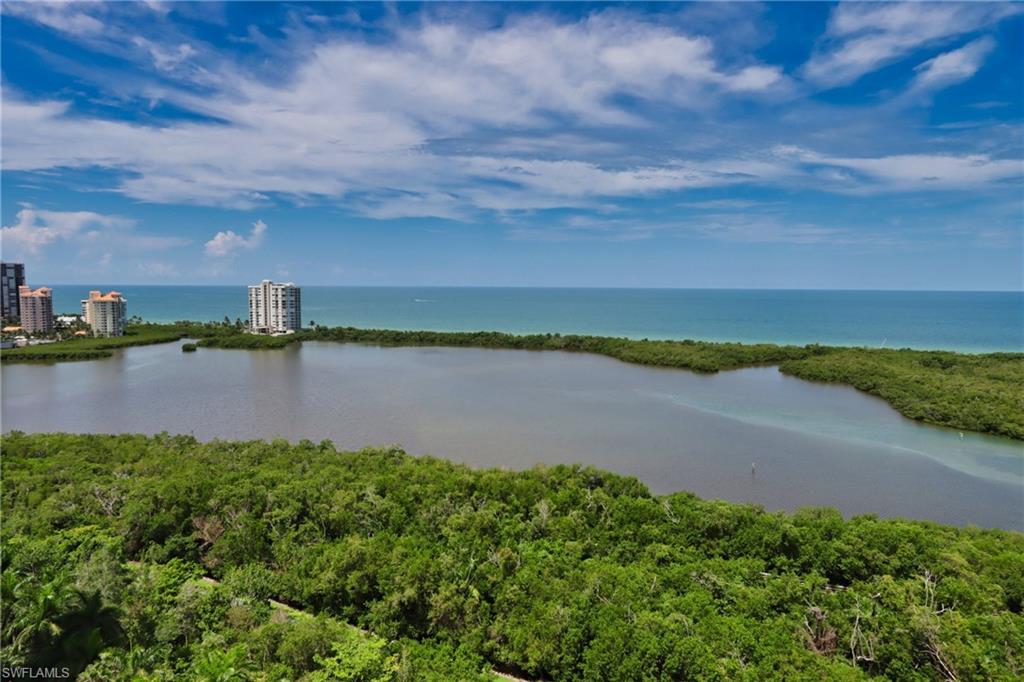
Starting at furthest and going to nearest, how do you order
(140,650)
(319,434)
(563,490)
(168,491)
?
(319,434), (563,490), (168,491), (140,650)

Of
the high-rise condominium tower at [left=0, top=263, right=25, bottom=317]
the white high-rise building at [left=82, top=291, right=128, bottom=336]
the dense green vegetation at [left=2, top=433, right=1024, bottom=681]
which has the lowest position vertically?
the dense green vegetation at [left=2, top=433, right=1024, bottom=681]

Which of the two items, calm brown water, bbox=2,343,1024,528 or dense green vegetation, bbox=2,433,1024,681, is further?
calm brown water, bbox=2,343,1024,528

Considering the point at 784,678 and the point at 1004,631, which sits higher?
the point at 1004,631

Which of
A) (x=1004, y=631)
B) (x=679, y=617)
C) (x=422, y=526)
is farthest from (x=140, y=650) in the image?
(x=1004, y=631)

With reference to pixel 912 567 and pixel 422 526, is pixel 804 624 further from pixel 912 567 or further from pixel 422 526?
pixel 422 526

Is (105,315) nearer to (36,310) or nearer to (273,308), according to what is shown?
(36,310)

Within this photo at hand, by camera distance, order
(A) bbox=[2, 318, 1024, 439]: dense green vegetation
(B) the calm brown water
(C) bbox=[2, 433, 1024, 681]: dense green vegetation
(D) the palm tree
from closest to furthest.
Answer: (D) the palm tree < (C) bbox=[2, 433, 1024, 681]: dense green vegetation < (B) the calm brown water < (A) bbox=[2, 318, 1024, 439]: dense green vegetation

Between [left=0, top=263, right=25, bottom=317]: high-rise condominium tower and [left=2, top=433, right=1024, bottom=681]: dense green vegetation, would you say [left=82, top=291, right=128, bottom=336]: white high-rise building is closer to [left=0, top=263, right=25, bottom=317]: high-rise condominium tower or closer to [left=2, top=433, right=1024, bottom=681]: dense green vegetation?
[left=0, top=263, right=25, bottom=317]: high-rise condominium tower

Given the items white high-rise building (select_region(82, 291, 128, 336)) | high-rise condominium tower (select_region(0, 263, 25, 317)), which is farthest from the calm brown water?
high-rise condominium tower (select_region(0, 263, 25, 317))
